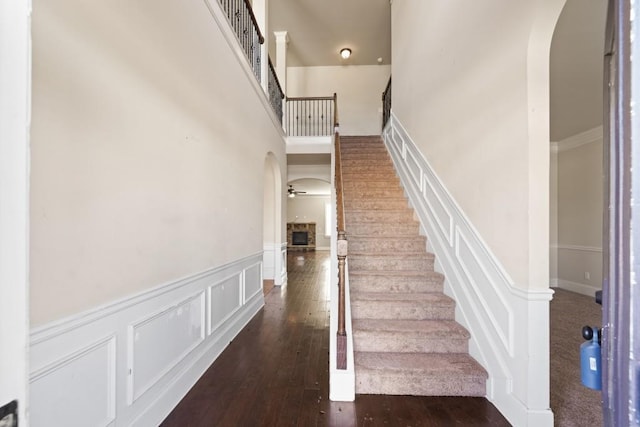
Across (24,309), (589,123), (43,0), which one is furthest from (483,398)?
(589,123)

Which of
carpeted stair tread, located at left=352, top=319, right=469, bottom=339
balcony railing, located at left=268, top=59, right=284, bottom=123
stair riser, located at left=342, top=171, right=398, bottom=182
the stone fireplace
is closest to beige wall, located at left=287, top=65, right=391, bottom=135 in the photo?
balcony railing, located at left=268, top=59, right=284, bottom=123

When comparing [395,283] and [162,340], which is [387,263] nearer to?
[395,283]

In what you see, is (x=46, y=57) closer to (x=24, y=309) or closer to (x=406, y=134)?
(x=24, y=309)

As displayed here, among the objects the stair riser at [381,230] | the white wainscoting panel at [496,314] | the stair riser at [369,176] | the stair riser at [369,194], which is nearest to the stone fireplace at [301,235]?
the stair riser at [369,176]

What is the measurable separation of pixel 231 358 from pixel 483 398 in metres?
2.10

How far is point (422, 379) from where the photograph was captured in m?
2.14

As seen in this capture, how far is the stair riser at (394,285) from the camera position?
2.87 meters

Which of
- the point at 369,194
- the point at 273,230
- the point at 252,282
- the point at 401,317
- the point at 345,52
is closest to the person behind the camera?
the point at 401,317

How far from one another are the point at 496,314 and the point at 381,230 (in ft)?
5.74

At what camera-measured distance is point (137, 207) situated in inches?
64.2

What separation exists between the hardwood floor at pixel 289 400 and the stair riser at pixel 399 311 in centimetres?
57

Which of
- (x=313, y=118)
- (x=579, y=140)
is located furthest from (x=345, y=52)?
(x=579, y=140)

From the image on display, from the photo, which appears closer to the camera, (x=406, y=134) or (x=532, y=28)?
(x=532, y=28)

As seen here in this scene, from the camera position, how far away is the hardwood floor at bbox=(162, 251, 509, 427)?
1.87 m
